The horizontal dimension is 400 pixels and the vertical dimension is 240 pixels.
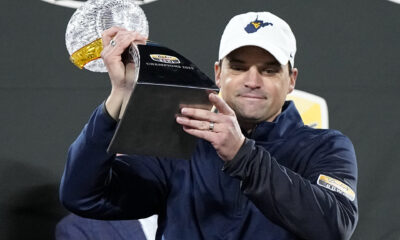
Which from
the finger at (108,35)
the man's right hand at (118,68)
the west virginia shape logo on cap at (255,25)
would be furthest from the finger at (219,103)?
the west virginia shape logo on cap at (255,25)

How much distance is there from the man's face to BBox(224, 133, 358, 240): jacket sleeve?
25cm

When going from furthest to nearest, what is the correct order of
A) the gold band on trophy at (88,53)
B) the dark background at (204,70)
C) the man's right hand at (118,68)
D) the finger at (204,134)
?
the dark background at (204,70) < the gold band on trophy at (88,53) < the man's right hand at (118,68) < the finger at (204,134)

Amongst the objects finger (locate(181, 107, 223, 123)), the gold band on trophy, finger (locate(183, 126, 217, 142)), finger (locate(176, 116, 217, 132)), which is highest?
the gold band on trophy

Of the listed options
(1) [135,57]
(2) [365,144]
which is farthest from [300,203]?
→ (2) [365,144]

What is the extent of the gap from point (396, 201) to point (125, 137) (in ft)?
A: 4.90

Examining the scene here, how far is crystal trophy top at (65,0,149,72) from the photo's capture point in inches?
58.2

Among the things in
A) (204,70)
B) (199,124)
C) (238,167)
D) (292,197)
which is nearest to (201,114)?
(199,124)

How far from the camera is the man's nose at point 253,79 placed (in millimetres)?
1515

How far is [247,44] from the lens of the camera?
1.52 m

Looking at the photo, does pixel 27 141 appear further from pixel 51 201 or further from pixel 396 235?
pixel 396 235

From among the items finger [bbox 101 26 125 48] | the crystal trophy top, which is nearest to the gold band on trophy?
the crystal trophy top

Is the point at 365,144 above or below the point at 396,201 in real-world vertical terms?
above

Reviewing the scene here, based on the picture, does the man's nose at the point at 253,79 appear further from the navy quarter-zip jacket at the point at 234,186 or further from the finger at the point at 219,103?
the finger at the point at 219,103

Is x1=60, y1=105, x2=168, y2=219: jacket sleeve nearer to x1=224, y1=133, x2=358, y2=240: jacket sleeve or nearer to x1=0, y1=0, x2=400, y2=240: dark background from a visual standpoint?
x1=224, y1=133, x2=358, y2=240: jacket sleeve
